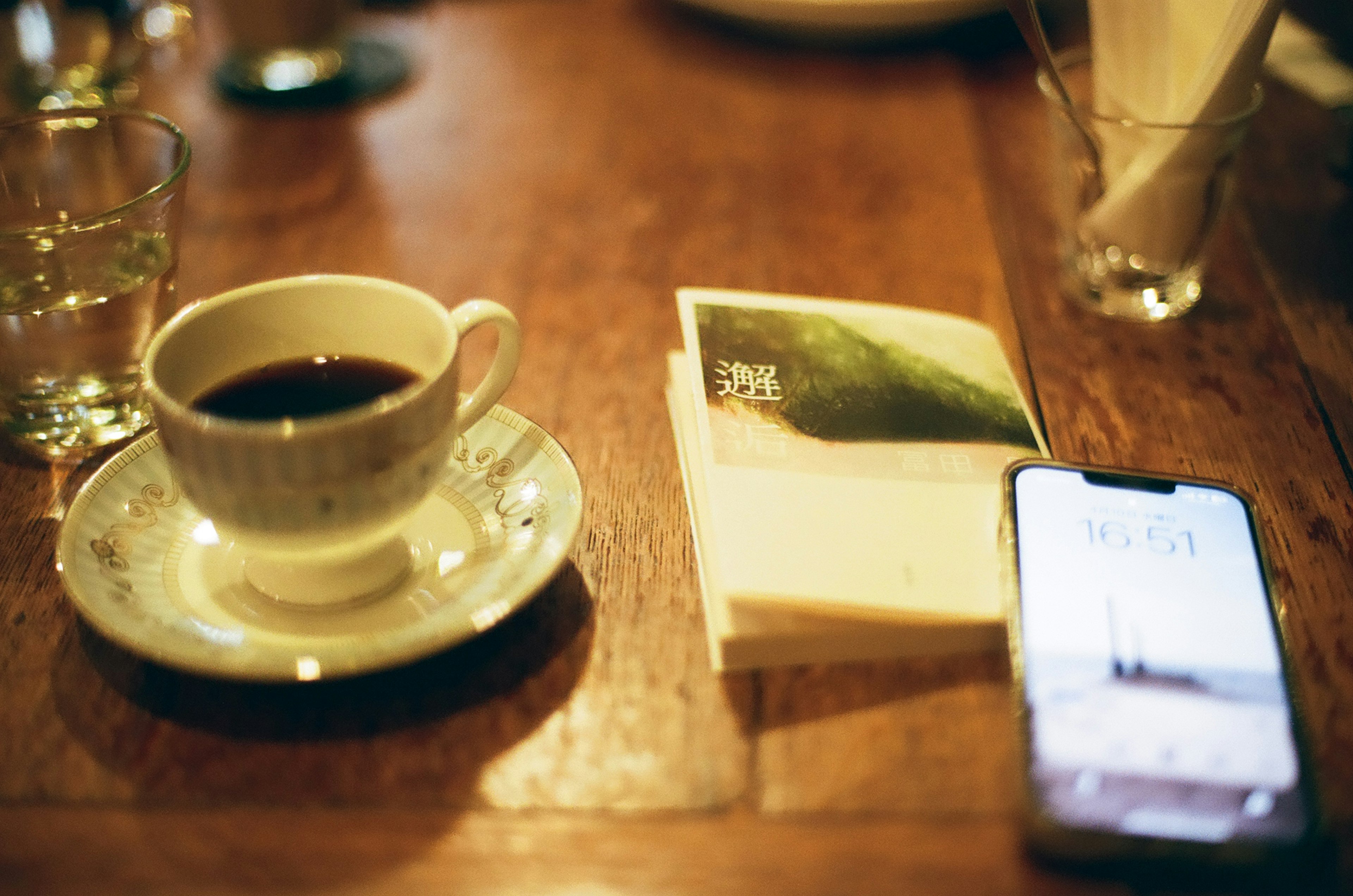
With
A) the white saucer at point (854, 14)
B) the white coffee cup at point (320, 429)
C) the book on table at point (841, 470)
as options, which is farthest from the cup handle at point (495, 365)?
the white saucer at point (854, 14)

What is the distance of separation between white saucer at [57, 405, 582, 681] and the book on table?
0.08 meters

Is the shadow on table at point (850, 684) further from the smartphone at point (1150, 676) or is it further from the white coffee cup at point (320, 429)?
the white coffee cup at point (320, 429)

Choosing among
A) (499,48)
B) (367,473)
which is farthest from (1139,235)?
(499,48)

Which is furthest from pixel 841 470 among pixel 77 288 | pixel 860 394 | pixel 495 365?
pixel 77 288

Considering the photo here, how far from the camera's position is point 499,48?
3.87ft

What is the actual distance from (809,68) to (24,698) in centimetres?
95

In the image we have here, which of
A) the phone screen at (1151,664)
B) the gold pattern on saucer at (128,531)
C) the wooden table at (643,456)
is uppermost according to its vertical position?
the phone screen at (1151,664)

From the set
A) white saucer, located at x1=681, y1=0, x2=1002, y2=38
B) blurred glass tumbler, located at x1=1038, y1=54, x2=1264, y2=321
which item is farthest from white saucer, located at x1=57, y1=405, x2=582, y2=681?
white saucer, located at x1=681, y1=0, x2=1002, y2=38

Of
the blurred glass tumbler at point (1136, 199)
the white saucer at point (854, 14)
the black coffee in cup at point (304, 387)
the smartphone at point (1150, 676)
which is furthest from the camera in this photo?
the white saucer at point (854, 14)

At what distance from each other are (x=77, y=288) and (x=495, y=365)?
0.86 ft

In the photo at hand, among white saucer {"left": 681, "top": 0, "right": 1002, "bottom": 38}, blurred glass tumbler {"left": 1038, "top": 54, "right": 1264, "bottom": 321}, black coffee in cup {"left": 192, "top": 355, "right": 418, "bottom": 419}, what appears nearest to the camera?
black coffee in cup {"left": 192, "top": 355, "right": 418, "bottom": 419}

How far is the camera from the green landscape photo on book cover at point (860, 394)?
0.54 metres

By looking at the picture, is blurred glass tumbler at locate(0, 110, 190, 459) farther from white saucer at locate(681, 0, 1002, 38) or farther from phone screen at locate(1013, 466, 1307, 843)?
white saucer at locate(681, 0, 1002, 38)

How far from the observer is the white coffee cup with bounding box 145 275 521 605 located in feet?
1.39
